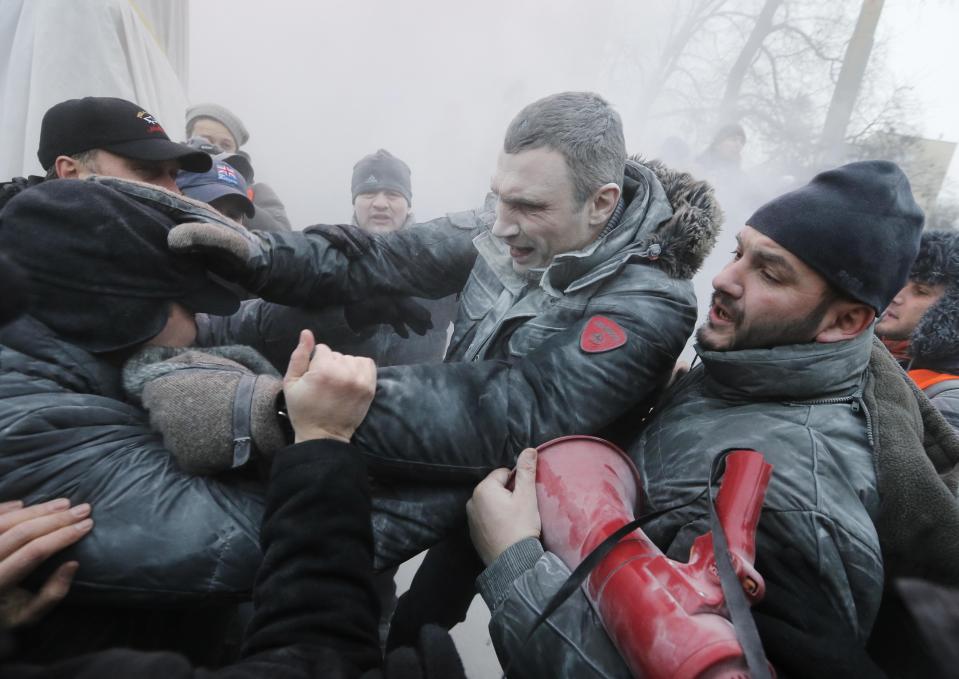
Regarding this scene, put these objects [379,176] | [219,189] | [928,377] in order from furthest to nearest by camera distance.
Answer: [379,176]
[219,189]
[928,377]

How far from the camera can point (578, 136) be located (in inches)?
52.9

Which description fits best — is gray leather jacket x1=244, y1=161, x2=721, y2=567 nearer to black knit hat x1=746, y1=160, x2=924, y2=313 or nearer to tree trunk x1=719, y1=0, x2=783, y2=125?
black knit hat x1=746, y1=160, x2=924, y2=313

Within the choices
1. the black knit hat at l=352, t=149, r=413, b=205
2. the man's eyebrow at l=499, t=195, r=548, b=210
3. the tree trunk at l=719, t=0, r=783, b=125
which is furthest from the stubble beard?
the tree trunk at l=719, t=0, r=783, b=125

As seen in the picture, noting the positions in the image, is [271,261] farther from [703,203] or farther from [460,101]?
[460,101]

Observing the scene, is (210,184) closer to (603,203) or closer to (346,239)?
(346,239)

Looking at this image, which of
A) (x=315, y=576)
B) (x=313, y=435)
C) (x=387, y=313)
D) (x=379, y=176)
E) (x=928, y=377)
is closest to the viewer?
(x=315, y=576)

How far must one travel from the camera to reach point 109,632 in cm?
94

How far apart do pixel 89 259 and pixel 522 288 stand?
102cm

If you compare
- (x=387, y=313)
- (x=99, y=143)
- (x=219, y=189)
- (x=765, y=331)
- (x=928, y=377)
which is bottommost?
(x=928, y=377)

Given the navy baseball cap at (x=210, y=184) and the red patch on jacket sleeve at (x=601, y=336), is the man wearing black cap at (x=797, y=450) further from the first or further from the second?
the navy baseball cap at (x=210, y=184)

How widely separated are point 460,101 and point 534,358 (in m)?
9.77

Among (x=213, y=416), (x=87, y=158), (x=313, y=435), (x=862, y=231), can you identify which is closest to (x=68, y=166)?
(x=87, y=158)

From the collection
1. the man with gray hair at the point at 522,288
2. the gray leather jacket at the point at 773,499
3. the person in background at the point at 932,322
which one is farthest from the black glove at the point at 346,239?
the person in background at the point at 932,322

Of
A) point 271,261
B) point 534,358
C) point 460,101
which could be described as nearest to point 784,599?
point 534,358
